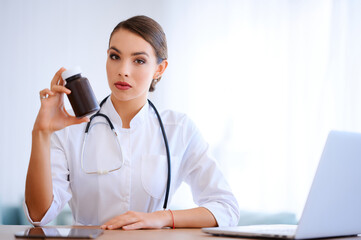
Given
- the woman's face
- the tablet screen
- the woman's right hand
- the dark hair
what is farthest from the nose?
the tablet screen

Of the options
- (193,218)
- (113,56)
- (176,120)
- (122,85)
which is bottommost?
(193,218)

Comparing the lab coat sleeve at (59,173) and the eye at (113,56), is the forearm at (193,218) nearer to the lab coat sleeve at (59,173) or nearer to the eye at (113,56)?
the lab coat sleeve at (59,173)

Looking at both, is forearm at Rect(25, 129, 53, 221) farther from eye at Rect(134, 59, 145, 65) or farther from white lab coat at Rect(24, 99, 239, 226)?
eye at Rect(134, 59, 145, 65)

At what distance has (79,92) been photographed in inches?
46.7

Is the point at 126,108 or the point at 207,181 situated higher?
the point at 126,108

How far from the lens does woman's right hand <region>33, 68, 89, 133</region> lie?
1.29m

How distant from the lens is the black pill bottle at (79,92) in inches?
46.8

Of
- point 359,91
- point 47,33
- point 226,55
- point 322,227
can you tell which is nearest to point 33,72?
point 47,33

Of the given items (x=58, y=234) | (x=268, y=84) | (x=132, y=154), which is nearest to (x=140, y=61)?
(x=132, y=154)

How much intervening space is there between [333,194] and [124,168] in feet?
2.81

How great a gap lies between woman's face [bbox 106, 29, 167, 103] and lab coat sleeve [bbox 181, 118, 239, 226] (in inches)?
10.8

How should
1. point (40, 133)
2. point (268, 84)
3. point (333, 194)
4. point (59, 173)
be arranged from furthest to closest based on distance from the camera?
point (268, 84)
point (59, 173)
point (40, 133)
point (333, 194)

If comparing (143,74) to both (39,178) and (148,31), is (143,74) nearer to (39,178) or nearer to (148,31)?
(148,31)

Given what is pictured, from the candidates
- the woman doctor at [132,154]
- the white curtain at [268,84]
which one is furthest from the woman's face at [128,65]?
the white curtain at [268,84]
